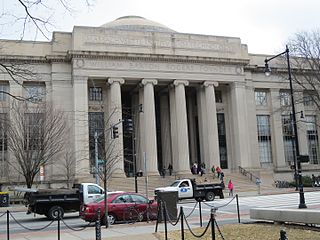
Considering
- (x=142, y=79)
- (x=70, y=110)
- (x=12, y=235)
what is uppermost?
(x=142, y=79)

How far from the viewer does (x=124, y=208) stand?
63.8 ft

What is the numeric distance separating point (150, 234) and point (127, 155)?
4188 centimetres

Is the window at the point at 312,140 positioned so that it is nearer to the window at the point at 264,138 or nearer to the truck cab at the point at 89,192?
the window at the point at 264,138

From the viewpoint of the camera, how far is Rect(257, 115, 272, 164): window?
6000cm

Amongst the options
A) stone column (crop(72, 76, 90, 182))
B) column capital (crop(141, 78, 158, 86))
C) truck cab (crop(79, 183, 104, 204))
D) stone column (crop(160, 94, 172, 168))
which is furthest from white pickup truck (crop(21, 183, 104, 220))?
stone column (crop(160, 94, 172, 168))

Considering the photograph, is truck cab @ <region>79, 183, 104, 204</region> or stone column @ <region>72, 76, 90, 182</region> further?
stone column @ <region>72, 76, 90, 182</region>

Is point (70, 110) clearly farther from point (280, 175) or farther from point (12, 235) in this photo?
point (12, 235)

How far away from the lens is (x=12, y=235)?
16500 millimetres

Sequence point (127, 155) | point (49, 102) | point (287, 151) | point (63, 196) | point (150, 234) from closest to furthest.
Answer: point (150, 234), point (63, 196), point (49, 102), point (127, 155), point (287, 151)

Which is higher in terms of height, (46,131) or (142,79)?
(142,79)

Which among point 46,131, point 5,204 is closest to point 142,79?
point 46,131

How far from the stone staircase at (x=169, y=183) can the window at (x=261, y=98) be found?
12211 millimetres

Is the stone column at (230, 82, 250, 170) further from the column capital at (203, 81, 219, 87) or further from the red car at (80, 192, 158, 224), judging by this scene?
the red car at (80, 192, 158, 224)

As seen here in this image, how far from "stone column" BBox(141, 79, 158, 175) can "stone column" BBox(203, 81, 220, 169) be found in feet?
23.9
